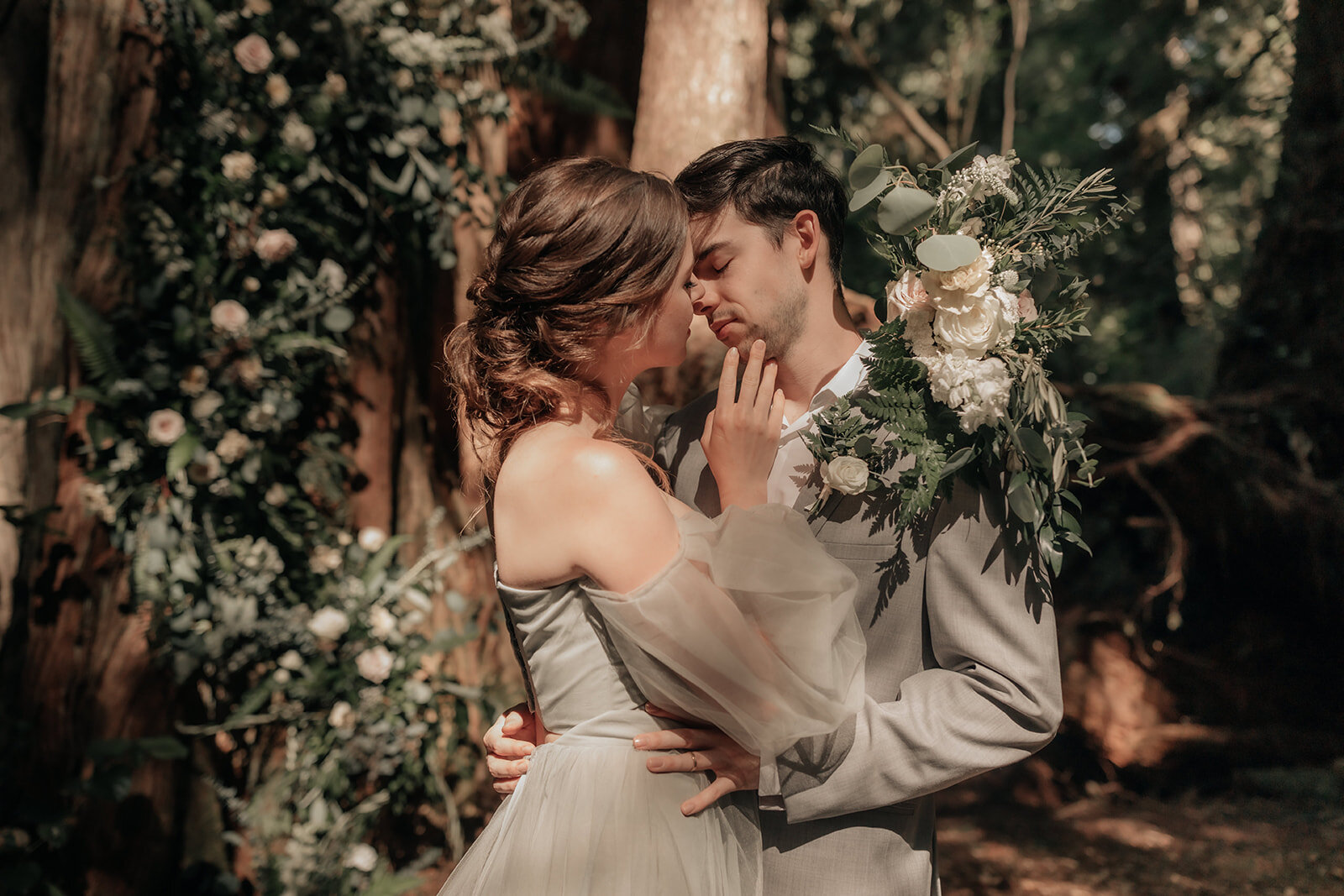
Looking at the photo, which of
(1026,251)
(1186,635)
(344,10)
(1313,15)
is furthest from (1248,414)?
(344,10)

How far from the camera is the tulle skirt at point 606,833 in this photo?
4.59 ft

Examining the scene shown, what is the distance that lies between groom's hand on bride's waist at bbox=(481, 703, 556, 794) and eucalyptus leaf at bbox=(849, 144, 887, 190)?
120 centimetres

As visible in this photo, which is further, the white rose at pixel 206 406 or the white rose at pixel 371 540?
the white rose at pixel 371 540

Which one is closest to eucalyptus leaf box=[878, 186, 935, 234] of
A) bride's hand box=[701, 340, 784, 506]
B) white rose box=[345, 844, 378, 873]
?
bride's hand box=[701, 340, 784, 506]

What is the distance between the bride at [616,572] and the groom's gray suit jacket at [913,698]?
0.12 meters

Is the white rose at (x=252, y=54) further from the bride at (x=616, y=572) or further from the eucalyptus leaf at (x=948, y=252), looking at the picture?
the eucalyptus leaf at (x=948, y=252)

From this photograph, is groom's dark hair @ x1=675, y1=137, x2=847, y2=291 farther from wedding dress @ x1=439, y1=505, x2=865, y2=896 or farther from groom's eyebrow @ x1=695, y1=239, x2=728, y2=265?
wedding dress @ x1=439, y1=505, x2=865, y2=896

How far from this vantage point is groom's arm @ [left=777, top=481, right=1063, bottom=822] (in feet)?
4.75

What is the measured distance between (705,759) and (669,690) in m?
0.16

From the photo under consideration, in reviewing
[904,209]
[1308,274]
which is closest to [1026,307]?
[904,209]

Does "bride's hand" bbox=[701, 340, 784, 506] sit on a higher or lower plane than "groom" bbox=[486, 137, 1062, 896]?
higher

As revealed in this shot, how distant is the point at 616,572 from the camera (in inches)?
54.2

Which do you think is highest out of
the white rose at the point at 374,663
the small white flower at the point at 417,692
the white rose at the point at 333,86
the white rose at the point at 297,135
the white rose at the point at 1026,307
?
the white rose at the point at 333,86

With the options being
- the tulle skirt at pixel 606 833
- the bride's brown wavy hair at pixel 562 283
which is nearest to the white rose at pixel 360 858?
the tulle skirt at pixel 606 833
